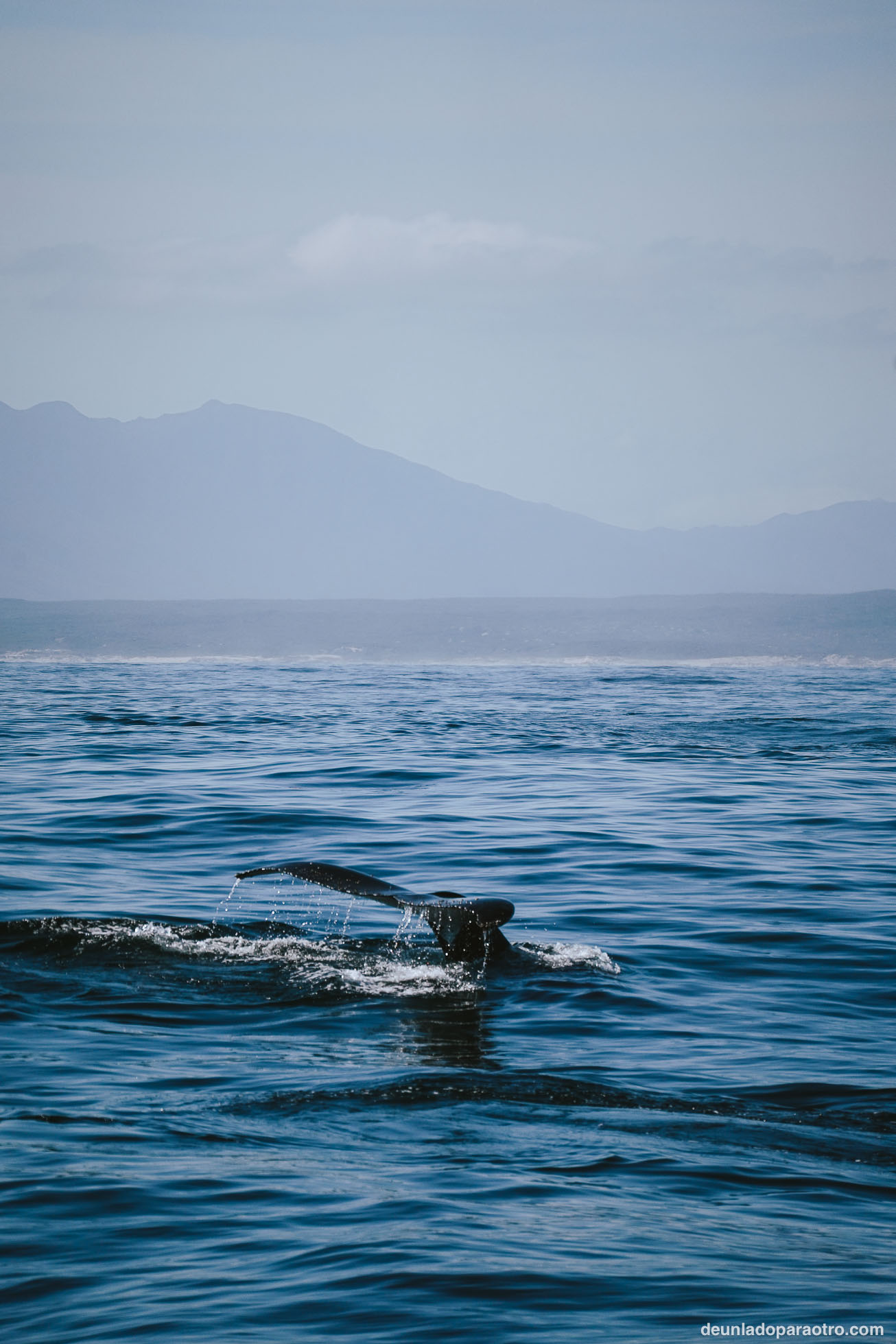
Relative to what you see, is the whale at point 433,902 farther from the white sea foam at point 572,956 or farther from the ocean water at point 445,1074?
the white sea foam at point 572,956

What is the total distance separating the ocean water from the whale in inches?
11.4

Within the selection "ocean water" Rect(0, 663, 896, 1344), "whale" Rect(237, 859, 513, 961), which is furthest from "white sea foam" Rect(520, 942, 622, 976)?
"whale" Rect(237, 859, 513, 961)

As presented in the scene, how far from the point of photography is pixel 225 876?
42.2 ft

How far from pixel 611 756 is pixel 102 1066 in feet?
55.9

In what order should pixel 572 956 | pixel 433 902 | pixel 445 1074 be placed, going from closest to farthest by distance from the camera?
pixel 445 1074
pixel 433 902
pixel 572 956

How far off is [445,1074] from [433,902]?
1660 millimetres

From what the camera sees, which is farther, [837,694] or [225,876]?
[837,694]

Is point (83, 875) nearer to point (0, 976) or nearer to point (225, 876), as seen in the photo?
point (225, 876)

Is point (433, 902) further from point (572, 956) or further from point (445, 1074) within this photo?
point (445, 1074)

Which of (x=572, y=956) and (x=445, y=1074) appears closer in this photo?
(x=445, y=1074)

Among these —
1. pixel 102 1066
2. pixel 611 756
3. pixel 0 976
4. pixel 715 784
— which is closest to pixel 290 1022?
pixel 102 1066

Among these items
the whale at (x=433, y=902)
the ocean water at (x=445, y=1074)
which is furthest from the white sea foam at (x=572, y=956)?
the whale at (x=433, y=902)

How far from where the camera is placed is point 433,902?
28.4 ft

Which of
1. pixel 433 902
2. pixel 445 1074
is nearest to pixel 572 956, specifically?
pixel 433 902
